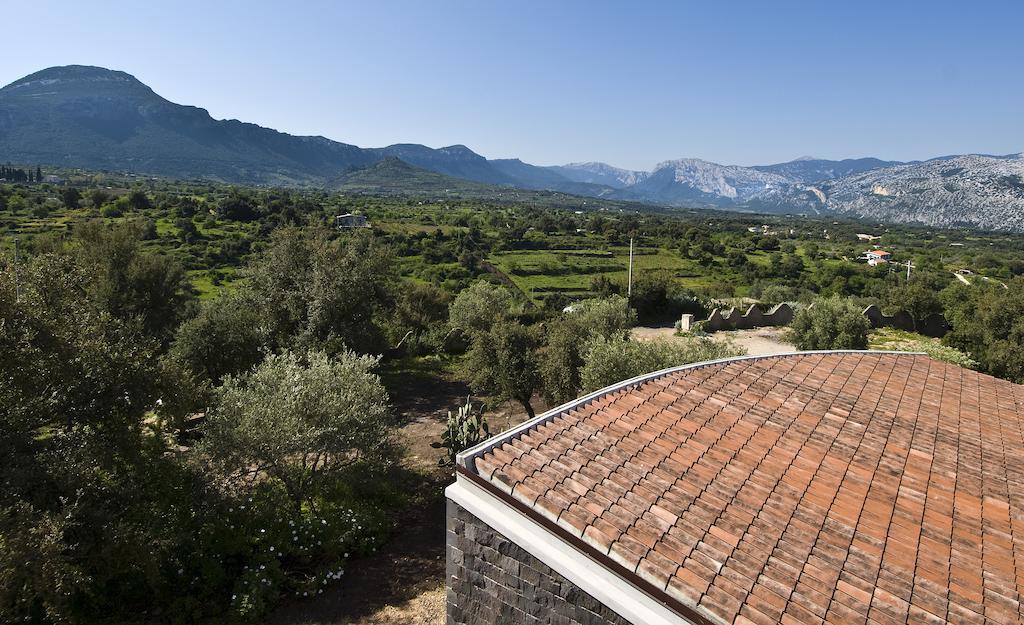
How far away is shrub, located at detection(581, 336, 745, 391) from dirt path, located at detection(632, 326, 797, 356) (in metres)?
9.56

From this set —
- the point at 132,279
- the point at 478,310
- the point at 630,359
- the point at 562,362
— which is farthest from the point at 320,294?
the point at 630,359

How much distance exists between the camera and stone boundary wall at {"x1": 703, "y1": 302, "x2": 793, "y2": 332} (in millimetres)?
32688

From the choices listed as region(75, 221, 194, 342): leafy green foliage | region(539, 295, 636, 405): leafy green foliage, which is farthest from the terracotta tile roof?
region(75, 221, 194, 342): leafy green foliage

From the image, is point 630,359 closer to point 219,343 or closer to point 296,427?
point 296,427

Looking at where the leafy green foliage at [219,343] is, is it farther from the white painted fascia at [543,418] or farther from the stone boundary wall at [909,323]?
the stone boundary wall at [909,323]

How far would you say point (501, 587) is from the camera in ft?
20.8

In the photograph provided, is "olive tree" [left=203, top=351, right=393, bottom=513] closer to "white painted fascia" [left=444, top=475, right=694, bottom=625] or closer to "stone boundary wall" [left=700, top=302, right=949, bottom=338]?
"white painted fascia" [left=444, top=475, right=694, bottom=625]

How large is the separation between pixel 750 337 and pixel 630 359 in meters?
18.0

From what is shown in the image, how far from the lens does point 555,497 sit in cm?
611

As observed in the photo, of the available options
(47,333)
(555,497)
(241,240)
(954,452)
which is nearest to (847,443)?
(954,452)

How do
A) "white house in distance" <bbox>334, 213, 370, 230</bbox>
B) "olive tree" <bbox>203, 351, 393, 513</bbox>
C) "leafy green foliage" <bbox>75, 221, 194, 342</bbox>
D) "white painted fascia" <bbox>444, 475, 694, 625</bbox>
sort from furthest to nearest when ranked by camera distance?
"white house in distance" <bbox>334, 213, 370, 230</bbox> → "leafy green foliage" <bbox>75, 221, 194, 342</bbox> → "olive tree" <bbox>203, 351, 393, 513</bbox> → "white painted fascia" <bbox>444, 475, 694, 625</bbox>

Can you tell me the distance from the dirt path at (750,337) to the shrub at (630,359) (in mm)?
9558

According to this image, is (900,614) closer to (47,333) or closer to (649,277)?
(47,333)

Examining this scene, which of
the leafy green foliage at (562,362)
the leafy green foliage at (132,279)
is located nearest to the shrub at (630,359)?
the leafy green foliage at (562,362)
